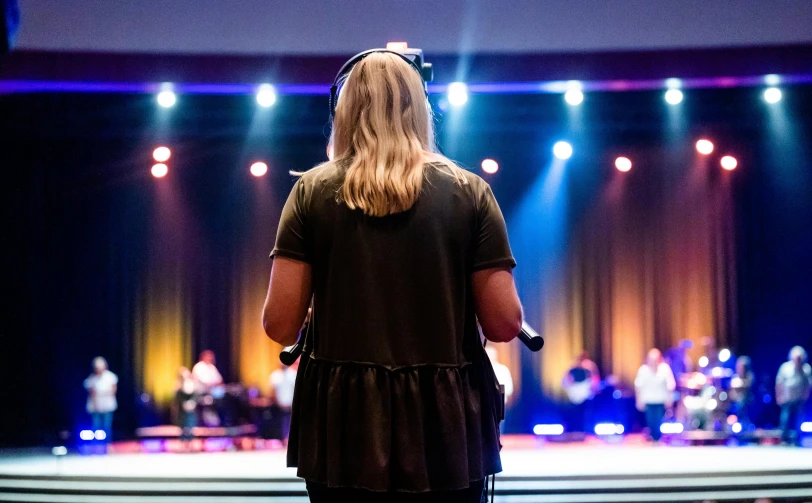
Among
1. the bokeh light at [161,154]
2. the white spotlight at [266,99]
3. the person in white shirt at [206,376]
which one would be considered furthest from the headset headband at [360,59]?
the bokeh light at [161,154]

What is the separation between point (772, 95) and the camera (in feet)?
41.4

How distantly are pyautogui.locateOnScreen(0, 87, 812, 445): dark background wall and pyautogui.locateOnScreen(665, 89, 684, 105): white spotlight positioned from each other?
33cm

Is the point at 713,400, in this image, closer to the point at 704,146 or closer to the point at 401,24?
the point at 704,146

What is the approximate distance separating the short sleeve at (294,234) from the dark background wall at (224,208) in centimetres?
1123

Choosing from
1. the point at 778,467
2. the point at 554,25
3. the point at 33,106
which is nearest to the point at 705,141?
the point at 554,25

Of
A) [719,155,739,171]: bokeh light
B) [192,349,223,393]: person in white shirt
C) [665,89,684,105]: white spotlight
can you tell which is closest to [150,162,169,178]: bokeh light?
[192,349,223,393]: person in white shirt

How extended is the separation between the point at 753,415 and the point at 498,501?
7.99 meters

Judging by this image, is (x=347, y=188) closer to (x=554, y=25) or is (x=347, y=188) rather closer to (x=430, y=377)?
(x=430, y=377)

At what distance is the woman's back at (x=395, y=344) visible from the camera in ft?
5.02

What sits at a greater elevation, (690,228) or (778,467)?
(690,228)

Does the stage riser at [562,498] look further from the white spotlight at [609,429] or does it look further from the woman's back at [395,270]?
the woman's back at [395,270]

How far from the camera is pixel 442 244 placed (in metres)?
1.57

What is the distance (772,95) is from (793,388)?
458 centimetres

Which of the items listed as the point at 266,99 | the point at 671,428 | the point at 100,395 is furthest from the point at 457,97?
the point at 100,395
